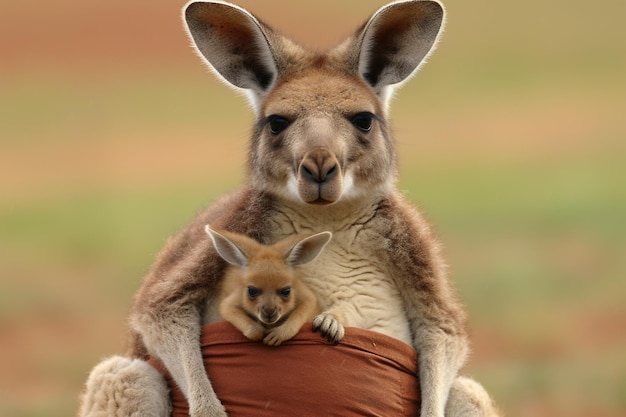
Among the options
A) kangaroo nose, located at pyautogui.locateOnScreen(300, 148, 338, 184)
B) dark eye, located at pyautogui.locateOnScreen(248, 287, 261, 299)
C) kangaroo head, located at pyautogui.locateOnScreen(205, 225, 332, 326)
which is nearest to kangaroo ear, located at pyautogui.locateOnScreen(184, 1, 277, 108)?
kangaroo nose, located at pyautogui.locateOnScreen(300, 148, 338, 184)

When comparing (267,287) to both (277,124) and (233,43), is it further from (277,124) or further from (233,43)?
(233,43)

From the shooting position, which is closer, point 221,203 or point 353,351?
point 353,351

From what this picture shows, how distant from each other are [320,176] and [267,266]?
53cm

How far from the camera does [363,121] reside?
7102mm

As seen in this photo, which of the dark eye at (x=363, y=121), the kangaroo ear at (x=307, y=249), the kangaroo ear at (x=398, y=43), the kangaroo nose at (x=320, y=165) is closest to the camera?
the kangaroo nose at (x=320, y=165)

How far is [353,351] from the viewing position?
7.03 m

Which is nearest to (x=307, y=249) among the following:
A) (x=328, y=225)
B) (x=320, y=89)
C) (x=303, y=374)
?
(x=328, y=225)

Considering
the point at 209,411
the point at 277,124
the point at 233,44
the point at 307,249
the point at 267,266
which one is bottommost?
the point at 209,411

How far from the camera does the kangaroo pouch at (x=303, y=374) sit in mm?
6953


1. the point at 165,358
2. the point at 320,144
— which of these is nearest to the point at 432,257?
the point at 320,144

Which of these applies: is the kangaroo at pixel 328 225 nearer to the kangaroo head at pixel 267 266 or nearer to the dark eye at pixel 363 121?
the dark eye at pixel 363 121

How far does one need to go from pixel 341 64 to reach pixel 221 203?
103 centimetres

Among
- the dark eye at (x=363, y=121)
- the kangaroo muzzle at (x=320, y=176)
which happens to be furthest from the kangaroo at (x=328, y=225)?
the kangaroo muzzle at (x=320, y=176)

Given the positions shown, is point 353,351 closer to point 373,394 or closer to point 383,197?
point 373,394
